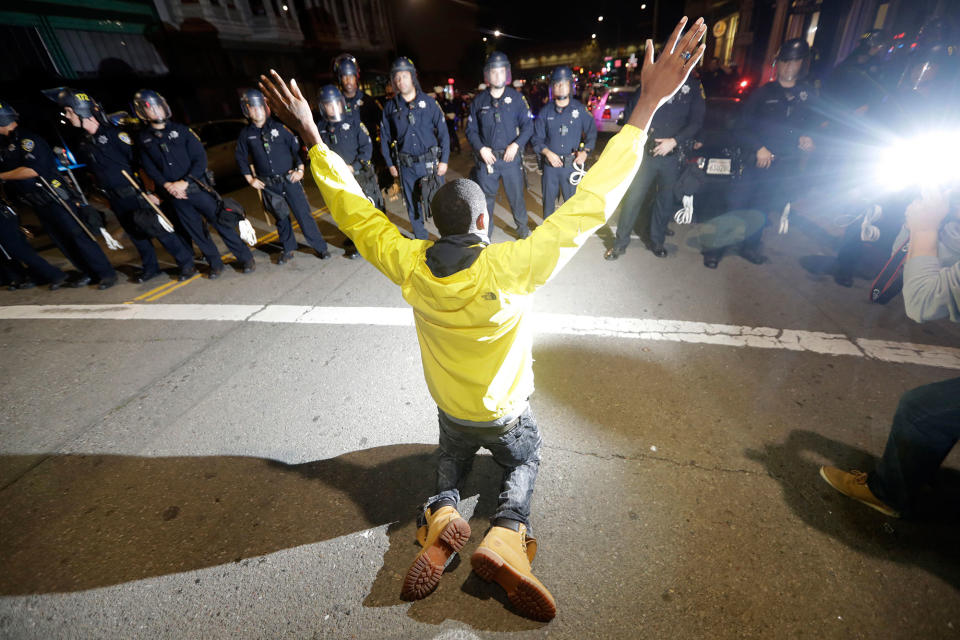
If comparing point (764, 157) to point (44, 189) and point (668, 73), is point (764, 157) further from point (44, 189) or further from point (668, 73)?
point (44, 189)

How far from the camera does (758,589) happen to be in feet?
6.30

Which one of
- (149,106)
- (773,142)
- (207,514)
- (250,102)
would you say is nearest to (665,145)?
(773,142)

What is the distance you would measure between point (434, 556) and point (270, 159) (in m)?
5.38

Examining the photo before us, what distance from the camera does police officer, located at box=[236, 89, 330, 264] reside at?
525 cm

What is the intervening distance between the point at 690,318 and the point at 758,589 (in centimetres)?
260

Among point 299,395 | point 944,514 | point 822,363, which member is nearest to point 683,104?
point 822,363

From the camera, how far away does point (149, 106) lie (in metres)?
4.79

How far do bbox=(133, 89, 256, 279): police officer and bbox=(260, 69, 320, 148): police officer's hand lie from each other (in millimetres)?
3992

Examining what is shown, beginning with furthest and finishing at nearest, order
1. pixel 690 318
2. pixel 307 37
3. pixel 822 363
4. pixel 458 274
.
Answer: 1. pixel 307 37
2. pixel 690 318
3. pixel 822 363
4. pixel 458 274

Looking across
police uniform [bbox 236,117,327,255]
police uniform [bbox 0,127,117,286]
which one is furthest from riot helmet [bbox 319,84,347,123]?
police uniform [bbox 0,127,117,286]

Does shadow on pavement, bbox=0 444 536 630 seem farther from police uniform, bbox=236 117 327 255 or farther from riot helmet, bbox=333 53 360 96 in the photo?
riot helmet, bbox=333 53 360 96

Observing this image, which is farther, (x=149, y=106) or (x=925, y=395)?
(x=149, y=106)

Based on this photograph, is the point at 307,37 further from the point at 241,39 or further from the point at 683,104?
the point at 683,104

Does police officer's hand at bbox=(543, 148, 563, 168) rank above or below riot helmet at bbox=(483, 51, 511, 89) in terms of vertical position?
below
